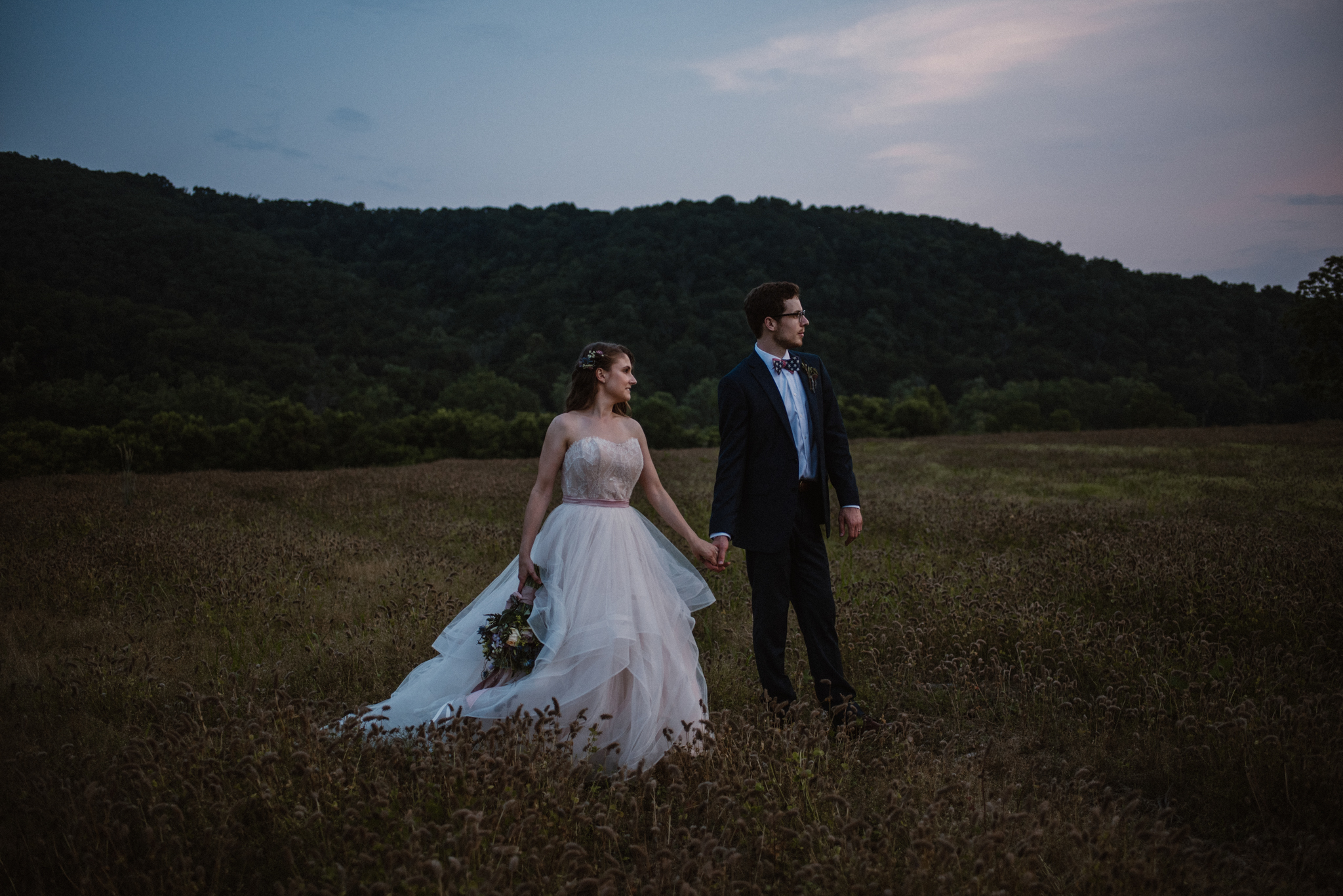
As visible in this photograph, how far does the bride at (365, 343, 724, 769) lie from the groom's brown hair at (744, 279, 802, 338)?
2.76 feet

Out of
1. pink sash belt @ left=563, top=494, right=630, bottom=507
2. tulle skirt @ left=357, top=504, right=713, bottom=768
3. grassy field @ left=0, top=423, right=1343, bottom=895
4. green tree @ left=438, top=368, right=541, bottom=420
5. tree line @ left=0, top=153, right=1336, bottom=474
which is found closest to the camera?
grassy field @ left=0, top=423, right=1343, bottom=895

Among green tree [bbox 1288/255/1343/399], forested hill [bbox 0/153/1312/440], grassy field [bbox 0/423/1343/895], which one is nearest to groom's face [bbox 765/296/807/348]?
grassy field [bbox 0/423/1343/895]

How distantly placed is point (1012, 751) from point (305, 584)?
649cm

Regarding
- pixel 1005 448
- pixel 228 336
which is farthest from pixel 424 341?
pixel 1005 448

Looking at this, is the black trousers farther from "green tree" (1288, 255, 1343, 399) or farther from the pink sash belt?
"green tree" (1288, 255, 1343, 399)

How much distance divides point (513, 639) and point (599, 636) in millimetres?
519

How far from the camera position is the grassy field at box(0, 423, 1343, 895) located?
2.74m

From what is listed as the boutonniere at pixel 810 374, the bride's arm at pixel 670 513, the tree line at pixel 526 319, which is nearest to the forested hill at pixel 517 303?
the tree line at pixel 526 319

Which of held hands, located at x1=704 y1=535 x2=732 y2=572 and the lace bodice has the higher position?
the lace bodice

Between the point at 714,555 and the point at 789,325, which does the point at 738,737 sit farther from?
the point at 789,325

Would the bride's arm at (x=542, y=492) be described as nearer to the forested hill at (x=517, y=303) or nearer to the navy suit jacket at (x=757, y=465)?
the navy suit jacket at (x=757, y=465)

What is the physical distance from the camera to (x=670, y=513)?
445 cm

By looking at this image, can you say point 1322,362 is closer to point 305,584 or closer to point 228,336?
point 305,584

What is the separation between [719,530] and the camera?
4.14m
